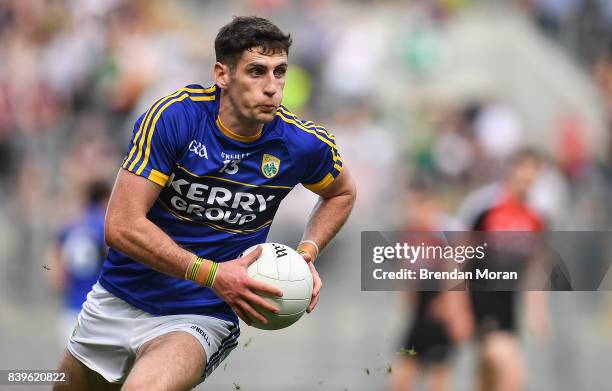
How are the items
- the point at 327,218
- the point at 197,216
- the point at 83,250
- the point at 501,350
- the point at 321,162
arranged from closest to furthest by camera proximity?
the point at 197,216 → the point at 321,162 → the point at 327,218 → the point at 501,350 → the point at 83,250

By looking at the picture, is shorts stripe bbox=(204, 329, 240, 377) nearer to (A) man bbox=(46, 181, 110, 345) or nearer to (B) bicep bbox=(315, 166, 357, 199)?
(B) bicep bbox=(315, 166, 357, 199)

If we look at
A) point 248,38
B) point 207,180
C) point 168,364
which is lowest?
point 168,364

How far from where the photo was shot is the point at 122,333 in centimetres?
560

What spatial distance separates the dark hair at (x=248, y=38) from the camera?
17.4ft

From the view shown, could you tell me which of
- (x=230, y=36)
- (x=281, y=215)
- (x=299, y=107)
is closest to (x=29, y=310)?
(x=281, y=215)

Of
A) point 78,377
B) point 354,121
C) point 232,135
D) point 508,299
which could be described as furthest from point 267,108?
point 354,121

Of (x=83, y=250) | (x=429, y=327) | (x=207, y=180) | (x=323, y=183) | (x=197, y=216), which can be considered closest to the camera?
(x=207, y=180)

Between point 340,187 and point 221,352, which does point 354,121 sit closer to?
point 340,187

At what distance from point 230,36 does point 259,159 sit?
25.8 inches

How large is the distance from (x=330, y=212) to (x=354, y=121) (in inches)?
281

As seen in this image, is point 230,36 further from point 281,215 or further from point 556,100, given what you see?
point 556,100

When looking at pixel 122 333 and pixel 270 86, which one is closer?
pixel 270 86

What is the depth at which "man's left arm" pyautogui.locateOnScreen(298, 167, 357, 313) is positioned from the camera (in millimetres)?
5969

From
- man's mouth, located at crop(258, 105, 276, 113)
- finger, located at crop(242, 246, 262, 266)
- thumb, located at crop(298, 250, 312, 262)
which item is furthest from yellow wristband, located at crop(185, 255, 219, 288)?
man's mouth, located at crop(258, 105, 276, 113)
